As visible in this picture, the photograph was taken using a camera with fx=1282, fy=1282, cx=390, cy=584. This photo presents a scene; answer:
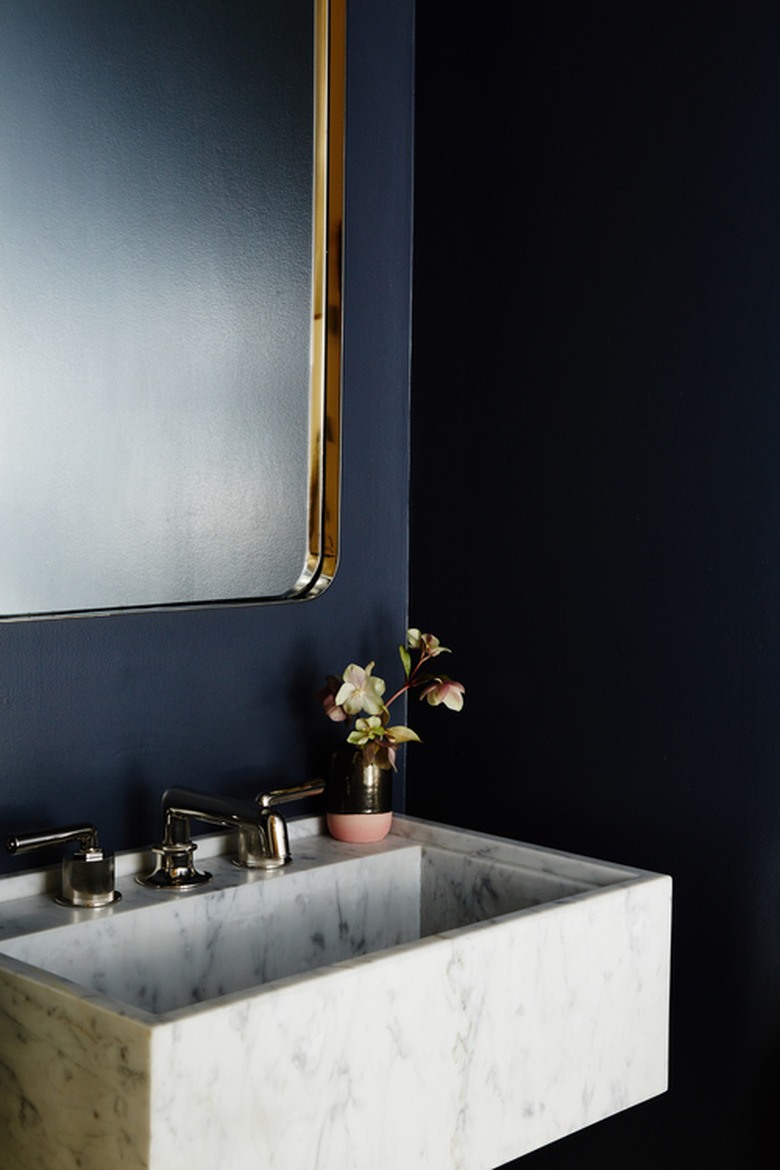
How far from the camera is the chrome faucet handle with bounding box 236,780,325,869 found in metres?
1.37

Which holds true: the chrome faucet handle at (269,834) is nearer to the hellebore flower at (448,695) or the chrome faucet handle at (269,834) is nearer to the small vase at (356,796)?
the small vase at (356,796)

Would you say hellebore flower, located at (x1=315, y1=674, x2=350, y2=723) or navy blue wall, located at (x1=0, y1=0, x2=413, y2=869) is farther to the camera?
hellebore flower, located at (x1=315, y1=674, x2=350, y2=723)

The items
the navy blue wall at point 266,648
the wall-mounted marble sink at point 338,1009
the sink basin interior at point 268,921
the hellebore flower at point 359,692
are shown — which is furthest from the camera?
the hellebore flower at point 359,692

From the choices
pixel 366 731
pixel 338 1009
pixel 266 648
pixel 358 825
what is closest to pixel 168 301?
pixel 266 648

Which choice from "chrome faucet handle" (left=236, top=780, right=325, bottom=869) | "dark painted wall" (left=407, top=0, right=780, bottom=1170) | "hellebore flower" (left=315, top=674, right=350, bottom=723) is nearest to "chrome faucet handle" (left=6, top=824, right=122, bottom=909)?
"chrome faucet handle" (left=236, top=780, right=325, bottom=869)

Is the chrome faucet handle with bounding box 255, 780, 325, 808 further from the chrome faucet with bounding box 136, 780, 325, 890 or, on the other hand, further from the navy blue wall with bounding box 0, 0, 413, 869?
the navy blue wall with bounding box 0, 0, 413, 869

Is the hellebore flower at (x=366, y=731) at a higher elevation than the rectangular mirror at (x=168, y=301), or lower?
lower

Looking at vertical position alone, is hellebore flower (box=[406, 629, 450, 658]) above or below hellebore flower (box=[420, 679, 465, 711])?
above

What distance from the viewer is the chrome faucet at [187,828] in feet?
4.50

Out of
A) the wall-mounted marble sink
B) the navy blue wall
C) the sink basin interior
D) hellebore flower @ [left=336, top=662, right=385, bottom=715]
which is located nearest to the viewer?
the wall-mounted marble sink

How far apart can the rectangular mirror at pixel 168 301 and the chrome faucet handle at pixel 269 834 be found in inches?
9.9

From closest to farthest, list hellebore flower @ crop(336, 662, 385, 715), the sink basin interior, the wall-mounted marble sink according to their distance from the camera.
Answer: the wall-mounted marble sink < the sink basin interior < hellebore flower @ crop(336, 662, 385, 715)

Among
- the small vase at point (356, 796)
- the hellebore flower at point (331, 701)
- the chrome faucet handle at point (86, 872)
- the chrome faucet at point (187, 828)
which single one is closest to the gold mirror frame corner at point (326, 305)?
the hellebore flower at point (331, 701)

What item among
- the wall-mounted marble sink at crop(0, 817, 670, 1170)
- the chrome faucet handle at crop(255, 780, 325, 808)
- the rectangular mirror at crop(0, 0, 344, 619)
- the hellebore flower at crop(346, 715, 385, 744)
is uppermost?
the rectangular mirror at crop(0, 0, 344, 619)
